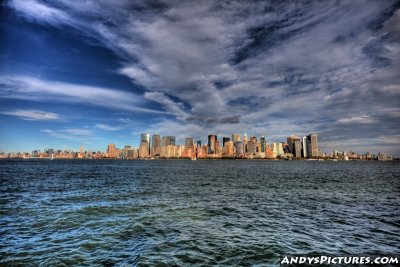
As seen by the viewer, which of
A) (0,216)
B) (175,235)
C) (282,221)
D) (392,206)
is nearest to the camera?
(175,235)

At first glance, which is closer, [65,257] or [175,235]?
[65,257]

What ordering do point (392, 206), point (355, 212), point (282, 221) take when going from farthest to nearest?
1. point (392, 206)
2. point (355, 212)
3. point (282, 221)

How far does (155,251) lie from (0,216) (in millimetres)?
20665

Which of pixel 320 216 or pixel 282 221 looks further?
pixel 320 216

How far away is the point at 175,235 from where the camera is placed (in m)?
17.9

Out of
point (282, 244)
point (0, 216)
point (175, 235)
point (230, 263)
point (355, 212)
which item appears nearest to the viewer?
point (230, 263)

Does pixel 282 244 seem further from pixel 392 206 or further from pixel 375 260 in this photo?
pixel 392 206

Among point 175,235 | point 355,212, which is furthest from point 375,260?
point 355,212

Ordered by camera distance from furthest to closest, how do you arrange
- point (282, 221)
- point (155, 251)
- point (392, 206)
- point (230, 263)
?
point (392, 206), point (282, 221), point (155, 251), point (230, 263)

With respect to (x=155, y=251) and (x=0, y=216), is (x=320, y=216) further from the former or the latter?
(x=0, y=216)

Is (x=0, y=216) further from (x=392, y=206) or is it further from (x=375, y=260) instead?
(x=392, y=206)

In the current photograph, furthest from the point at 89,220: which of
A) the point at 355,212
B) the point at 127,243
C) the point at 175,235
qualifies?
the point at 355,212

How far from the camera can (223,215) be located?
2459cm

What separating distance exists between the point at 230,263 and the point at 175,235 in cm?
602
